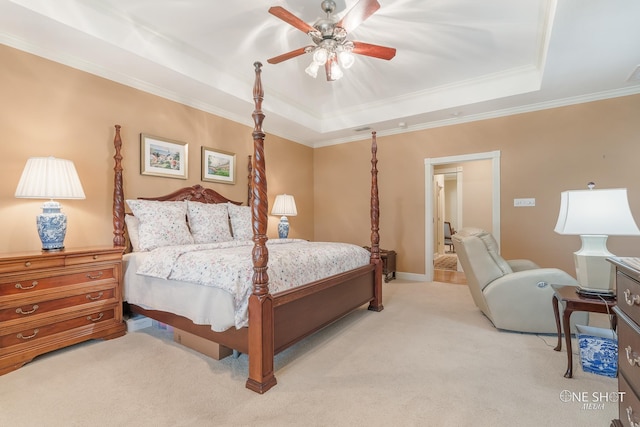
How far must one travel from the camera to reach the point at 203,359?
2.25 m

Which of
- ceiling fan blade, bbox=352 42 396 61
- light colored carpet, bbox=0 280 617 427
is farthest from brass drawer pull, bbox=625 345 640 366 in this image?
ceiling fan blade, bbox=352 42 396 61

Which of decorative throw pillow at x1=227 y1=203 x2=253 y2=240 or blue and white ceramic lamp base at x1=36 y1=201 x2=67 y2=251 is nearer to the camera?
blue and white ceramic lamp base at x1=36 y1=201 x2=67 y2=251

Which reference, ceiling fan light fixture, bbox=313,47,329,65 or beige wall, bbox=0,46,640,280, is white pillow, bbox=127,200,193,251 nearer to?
beige wall, bbox=0,46,640,280

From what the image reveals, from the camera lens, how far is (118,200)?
9.95ft

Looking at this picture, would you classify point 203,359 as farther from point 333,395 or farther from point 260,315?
point 333,395

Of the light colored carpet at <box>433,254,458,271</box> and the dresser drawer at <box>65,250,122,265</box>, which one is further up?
the dresser drawer at <box>65,250,122,265</box>

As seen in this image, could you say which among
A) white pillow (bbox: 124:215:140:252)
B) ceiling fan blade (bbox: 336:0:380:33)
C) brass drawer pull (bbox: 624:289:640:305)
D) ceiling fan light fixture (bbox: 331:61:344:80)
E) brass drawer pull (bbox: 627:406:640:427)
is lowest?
brass drawer pull (bbox: 627:406:640:427)

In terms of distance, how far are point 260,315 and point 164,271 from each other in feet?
3.37

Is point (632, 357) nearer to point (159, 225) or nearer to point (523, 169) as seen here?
point (159, 225)

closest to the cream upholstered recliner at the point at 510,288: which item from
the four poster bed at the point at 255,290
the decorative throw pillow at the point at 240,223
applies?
the four poster bed at the point at 255,290

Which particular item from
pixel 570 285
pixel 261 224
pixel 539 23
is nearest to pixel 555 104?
pixel 539 23

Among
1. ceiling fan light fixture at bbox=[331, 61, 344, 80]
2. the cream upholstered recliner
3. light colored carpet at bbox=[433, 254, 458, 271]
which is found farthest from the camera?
light colored carpet at bbox=[433, 254, 458, 271]

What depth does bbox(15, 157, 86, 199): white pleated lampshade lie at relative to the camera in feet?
7.52

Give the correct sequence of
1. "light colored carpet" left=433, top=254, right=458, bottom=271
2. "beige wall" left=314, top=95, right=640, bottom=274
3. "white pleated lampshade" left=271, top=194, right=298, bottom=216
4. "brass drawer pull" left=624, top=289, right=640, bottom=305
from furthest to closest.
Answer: "light colored carpet" left=433, top=254, right=458, bottom=271
"white pleated lampshade" left=271, top=194, right=298, bottom=216
"beige wall" left=314, top=95, right=640, bottom=274
"brass drawer pull" left=624, top=289, right=640, bottom=305
